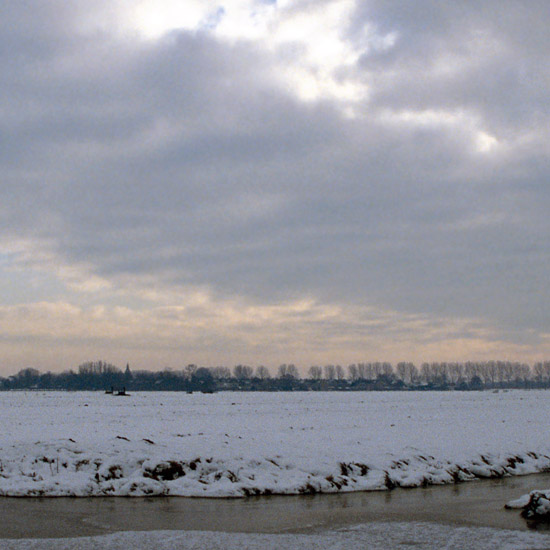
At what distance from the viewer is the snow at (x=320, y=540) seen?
11625mm

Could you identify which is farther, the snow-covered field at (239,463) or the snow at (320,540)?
the snow-covered field at (239,463)

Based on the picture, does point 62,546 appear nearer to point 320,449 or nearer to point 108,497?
point 108,497

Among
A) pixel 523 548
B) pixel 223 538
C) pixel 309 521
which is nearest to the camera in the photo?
pixel 523 548

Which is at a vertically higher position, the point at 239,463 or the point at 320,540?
the point at 239,463

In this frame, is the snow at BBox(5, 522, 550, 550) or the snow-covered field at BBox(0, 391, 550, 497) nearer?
the snow at BBox(5, 522, 550, 550)

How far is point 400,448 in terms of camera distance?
79.9ft

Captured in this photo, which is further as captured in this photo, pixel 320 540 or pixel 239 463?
pixel 239 463

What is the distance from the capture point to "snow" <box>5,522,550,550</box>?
11625 millimetres

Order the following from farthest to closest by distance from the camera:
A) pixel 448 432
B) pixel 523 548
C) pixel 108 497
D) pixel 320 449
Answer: pixel 448 432
pixel 320 449
pixel 108 497
pixel 523 548

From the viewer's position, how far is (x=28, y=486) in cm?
1830

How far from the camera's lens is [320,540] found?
12305 mm

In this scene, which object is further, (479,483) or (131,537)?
(479,483)

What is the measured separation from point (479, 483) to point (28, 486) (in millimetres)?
14328

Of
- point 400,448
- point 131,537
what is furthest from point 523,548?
point 400,448
